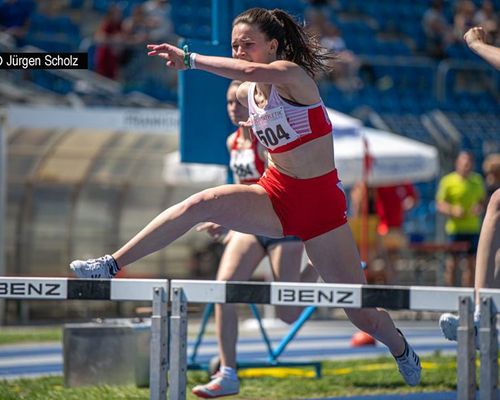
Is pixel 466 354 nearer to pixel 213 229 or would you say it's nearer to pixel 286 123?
pixel 286 123

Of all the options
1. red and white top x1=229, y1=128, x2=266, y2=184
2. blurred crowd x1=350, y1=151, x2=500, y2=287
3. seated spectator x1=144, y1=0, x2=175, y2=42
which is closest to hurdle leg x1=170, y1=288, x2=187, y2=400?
red and white top x1=229, y1=128, x2=266, y2=184

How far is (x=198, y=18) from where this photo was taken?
19844 millimetres

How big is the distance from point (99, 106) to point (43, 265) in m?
2.37

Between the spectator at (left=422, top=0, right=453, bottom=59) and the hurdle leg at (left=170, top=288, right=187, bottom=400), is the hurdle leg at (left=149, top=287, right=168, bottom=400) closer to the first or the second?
the hurdle leg at (left=170, top=288, right=187, bottom=400)

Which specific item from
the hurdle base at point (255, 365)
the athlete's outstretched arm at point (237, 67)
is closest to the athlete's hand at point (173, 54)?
the athlete's outstretched arm at point (237, 67)

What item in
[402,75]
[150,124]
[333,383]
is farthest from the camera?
[402,75]

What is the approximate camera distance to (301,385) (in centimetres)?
795

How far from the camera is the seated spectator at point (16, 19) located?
15.5m

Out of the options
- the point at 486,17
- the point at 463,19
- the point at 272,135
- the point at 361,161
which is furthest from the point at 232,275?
the point at 486,17

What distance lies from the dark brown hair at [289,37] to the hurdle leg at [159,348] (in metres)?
1.44

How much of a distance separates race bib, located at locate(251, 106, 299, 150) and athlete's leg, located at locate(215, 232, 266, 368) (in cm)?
174

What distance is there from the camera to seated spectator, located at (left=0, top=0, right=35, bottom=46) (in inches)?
608

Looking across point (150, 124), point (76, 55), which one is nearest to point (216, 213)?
point (76, 55)

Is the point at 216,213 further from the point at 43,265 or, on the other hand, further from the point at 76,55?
the point at 43,265
